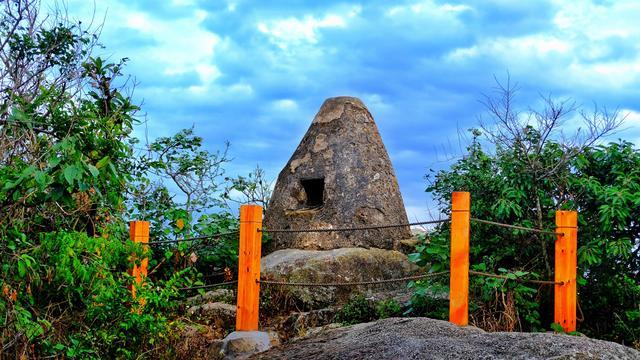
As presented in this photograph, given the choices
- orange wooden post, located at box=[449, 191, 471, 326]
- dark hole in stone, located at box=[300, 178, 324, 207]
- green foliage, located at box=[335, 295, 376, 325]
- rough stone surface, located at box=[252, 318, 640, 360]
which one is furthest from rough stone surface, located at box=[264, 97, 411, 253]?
rough stone surface, located at box=[252, 318, 640, 360]

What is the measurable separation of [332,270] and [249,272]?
1606 mm

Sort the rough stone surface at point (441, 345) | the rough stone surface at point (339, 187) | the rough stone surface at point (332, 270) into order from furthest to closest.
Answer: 1. the rough stone surface at point (339, 187)
2. the rough stone surface at point (332, 270)
3. the rough stone surface at point (441, 345)

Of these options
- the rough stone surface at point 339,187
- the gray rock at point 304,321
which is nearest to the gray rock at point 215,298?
the rough stone surface at point 339,187

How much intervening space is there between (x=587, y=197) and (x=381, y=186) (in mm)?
2971

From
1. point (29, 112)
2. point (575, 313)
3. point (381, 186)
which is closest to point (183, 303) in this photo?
point (381, 186)

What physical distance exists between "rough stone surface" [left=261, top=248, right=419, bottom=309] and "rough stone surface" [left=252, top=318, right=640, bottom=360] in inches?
96.6

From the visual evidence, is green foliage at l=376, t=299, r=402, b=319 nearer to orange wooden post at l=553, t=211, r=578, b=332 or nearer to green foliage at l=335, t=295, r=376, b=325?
green foliage at l=335, t=295, r=376, b=325

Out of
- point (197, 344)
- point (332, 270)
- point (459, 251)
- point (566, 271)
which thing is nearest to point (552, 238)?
point (566, 271)

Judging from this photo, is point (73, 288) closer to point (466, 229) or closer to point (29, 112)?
point (29, 112)

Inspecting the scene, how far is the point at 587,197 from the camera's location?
7316 millimetres

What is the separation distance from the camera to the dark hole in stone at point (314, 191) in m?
9.84

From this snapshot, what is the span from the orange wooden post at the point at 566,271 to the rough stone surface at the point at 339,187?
111 inches

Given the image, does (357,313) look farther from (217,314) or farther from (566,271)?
(566,271)

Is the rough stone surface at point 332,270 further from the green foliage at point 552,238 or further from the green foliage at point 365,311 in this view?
the green foliage at point 552,238
